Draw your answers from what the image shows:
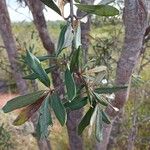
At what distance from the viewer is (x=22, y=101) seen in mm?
1104

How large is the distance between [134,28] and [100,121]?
74cm

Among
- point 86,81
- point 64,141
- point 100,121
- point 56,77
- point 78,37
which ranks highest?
point 78,37

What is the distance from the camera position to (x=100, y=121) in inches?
43.8

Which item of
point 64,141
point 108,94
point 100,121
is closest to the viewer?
point 100,121

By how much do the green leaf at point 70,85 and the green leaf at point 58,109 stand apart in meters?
0.07

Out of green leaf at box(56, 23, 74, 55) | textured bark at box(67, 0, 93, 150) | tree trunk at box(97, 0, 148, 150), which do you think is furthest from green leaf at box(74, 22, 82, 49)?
textured bark at box(67, 0, 93, 150)

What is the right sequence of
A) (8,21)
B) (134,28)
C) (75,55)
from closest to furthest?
(75,55) → (134,28) → (8,21)

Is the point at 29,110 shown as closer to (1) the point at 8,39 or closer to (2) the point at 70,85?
(2) the point at 70,85

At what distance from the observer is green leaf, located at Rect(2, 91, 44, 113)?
1.07 meters

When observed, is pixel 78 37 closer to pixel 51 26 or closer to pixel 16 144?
pixel 16 144

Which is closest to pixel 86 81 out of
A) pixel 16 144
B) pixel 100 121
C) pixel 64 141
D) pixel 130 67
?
pixel 100 121

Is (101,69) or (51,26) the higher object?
(101,69)

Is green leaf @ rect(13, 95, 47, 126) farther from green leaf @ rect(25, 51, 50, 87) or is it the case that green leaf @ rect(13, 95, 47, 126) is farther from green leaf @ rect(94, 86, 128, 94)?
green leaf @ rect(94, 86, 128, 94)

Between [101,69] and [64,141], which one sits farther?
[64,141]
